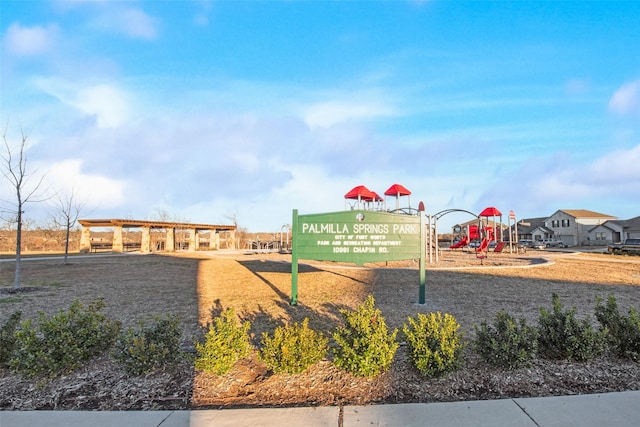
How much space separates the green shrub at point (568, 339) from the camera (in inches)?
145

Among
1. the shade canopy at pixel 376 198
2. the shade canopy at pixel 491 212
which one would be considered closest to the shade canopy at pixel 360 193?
the shade canopy at pixel 376 198

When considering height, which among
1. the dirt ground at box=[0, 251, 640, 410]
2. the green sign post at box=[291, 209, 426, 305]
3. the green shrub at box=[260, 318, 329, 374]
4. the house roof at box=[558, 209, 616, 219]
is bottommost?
the dirt ground at box=[0, 251, 640, 410]

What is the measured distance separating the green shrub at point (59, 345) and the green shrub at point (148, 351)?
0.35m

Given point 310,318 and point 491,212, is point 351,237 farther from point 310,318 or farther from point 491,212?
point 491,212

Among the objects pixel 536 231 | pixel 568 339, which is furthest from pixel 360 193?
pixel 536 231

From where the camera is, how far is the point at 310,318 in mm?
6078

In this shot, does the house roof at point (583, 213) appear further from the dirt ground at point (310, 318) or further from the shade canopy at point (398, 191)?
the dirt ground at point (310, 318)

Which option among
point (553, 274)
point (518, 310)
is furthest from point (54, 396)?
point (553, 274)

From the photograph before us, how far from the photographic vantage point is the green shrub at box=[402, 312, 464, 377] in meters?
3.37

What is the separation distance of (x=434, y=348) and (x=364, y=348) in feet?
2.26

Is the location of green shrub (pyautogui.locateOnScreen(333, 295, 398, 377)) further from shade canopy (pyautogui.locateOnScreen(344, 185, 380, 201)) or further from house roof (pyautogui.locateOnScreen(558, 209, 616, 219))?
house roof (pyautogui.locateOnScreen(558, 209, 616, 219))

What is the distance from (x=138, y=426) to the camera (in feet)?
8.66

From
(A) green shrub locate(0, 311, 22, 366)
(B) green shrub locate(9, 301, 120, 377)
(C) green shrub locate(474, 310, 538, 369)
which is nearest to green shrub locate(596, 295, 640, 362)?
(C) green shrub locate(474, 310, 538, 369)

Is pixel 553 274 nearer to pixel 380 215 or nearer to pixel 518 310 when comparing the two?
pixel 518 310
